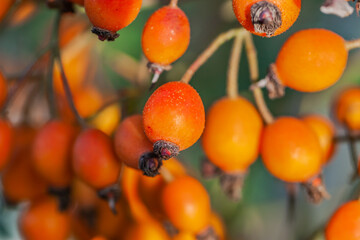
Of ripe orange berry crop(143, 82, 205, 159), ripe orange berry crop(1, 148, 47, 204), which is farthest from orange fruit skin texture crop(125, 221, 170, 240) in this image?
ripe orange berry crop(143, 82, 205, 159)

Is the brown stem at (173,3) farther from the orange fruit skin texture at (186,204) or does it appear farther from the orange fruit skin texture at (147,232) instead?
the orange fruit skin texture at (147,232)

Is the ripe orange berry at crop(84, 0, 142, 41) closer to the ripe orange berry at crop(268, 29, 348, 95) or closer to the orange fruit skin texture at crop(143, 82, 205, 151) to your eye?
the orange fruit skin texture at crop(143, 82, 205, 151)

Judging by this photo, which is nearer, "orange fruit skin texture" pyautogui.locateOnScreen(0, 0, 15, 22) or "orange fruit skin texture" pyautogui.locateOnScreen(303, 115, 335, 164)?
"orange fruit skin texture" pyautogui.locateOnScreen(0, 0, 15, 22)

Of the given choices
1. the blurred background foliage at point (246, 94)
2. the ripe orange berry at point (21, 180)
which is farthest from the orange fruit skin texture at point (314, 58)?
the ripe orange berry at point (21, 180)

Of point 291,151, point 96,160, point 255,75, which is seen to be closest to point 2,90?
point 96,160

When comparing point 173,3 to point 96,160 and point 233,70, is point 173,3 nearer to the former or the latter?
point 233,70

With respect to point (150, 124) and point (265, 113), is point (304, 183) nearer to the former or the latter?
point (265, 113)
